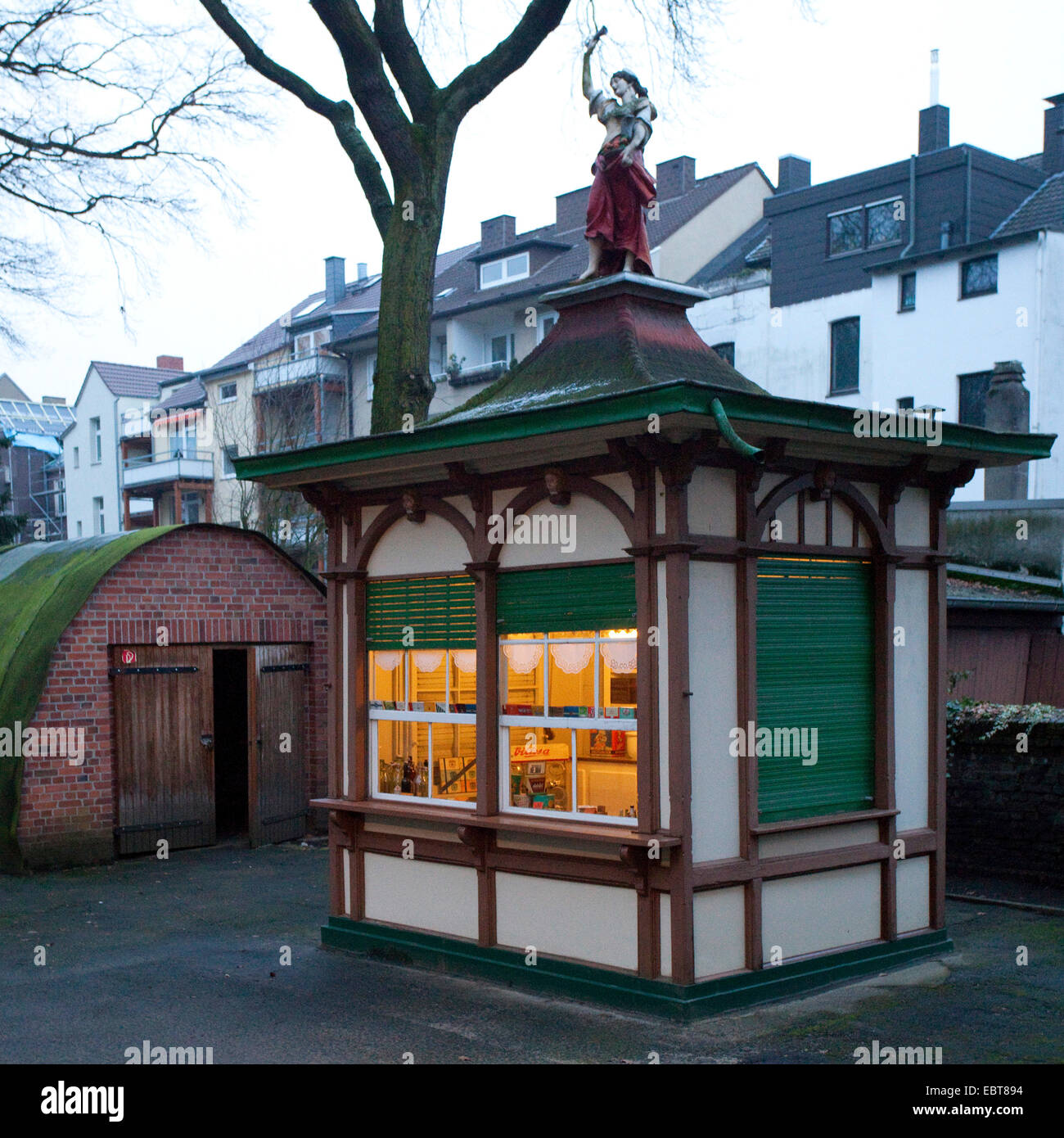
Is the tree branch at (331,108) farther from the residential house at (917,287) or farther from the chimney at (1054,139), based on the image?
the chimney at (1054,139)

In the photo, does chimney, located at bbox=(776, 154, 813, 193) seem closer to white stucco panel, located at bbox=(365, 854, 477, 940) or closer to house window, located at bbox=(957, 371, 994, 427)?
house window, located at bbox=(957, 371, 994, 427)

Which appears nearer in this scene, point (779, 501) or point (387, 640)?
point (779, 501)

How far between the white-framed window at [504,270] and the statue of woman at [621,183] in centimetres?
2710

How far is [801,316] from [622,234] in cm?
2333

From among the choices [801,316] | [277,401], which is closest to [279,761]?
[277,401]

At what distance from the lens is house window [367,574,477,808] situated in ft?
29.6

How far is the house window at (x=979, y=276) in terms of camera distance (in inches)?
1081

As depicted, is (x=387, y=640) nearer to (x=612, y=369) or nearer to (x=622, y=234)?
(x=612, y=369)

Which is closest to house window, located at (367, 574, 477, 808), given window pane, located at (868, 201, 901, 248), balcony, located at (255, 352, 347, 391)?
window pane, located at (868, 201, 901, 248)

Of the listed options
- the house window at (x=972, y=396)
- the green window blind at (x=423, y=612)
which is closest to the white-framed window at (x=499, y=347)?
the house window at (x=972, y=396)

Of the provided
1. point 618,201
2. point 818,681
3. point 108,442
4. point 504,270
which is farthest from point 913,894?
point 108,442

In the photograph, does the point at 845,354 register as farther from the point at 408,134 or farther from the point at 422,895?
the point at 422,895

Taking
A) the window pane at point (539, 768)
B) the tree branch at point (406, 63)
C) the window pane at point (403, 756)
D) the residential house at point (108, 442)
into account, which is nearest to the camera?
the window pane at point (539, 768)

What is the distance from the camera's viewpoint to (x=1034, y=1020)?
7.55m
